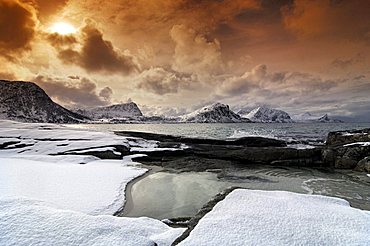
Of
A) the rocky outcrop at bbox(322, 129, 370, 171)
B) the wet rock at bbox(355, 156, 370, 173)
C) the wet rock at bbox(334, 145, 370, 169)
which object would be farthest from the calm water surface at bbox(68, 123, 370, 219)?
the wet rock at bbox(334, 145, 370, 169)

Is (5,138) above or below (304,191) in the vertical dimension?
above

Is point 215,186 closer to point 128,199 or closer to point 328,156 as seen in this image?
point 128,199

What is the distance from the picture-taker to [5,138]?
2305 centimetres

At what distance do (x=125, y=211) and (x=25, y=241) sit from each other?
486cm

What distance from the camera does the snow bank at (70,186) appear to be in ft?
27.7

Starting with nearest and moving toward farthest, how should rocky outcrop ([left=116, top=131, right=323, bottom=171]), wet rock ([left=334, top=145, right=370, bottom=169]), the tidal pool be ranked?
the tidal pool < wet rock ([left=334, top=145, right=370, bottom=169]) < rocky outcrop ([left=116, top=131, right=323, bottom=171])

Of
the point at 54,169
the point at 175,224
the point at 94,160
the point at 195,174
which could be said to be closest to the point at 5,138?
the point at 94,160

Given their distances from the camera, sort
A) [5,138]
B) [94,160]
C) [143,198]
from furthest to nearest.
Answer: [5,138] → [94,160] → [143,198]

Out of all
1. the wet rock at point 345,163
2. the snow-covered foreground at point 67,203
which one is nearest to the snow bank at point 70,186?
the snow-covered foreground at point 67,203

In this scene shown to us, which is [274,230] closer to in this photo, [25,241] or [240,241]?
[240,241]

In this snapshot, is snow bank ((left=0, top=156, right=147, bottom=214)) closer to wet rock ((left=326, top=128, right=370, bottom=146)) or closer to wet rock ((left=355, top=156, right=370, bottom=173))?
wet rock ((left=355, top=156, right=370, bottom=173))

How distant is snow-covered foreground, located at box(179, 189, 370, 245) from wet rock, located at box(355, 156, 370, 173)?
48.1ft

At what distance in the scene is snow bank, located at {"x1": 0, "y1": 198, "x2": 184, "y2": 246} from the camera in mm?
4133

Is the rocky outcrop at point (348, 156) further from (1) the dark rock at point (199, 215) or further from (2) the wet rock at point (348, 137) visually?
(1) the dark rock at point (199, 215)
